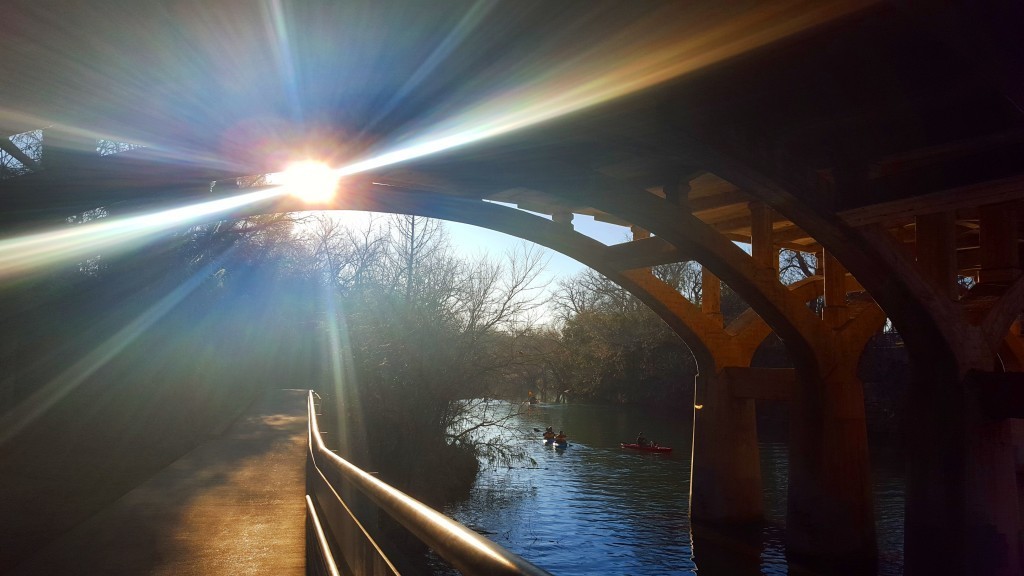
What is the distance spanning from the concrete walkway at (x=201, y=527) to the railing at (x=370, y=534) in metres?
0.40

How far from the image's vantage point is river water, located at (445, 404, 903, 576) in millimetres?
14297

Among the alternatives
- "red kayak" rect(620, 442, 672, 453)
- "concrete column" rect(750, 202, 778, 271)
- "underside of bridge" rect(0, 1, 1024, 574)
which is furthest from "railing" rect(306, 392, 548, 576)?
"red kayak" rect(620, 442, 672, 453)

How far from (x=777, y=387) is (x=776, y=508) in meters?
4.76

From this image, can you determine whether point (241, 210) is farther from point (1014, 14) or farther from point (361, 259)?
point (361, 259)

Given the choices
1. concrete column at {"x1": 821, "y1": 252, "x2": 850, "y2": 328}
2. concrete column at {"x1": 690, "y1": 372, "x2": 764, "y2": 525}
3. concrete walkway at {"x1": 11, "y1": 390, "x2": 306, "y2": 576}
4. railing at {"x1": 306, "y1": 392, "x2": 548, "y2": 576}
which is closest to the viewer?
railing at {"x1": 306, "y1": 392, "x2": 548, "y2": 576}

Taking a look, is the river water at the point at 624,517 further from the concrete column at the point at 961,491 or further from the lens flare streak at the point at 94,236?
the lens flare streak at the point at 94,236

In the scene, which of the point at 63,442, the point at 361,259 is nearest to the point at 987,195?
the point at 63,442

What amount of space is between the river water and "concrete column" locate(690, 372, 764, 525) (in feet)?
1.35

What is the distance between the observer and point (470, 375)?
18031 millimetres

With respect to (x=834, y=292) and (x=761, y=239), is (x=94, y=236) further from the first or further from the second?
(x=834, y=292)

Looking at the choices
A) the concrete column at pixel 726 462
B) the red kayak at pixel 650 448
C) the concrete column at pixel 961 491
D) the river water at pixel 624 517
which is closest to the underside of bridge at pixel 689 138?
the concrete column at pixel 961 491

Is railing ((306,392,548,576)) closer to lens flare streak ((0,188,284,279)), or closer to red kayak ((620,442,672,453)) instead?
lens flare streak ((0,188,284,279))

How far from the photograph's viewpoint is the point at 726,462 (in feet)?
52.9

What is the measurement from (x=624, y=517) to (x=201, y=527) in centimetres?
1238
